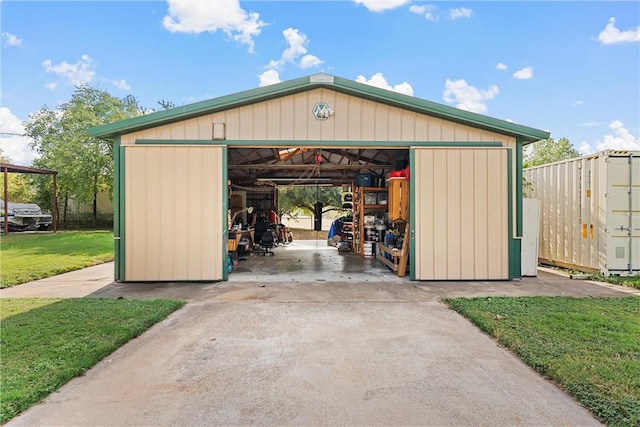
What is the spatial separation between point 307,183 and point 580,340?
40.2 ft

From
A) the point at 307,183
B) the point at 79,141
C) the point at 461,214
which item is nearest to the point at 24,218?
the point at 79,141

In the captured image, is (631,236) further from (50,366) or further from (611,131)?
(611,131)

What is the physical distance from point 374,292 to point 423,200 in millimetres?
2049

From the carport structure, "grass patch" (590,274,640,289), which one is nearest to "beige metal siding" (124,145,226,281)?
the carport structure

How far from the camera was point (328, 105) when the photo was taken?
6.53m

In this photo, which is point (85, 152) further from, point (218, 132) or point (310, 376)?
point (310, 376)

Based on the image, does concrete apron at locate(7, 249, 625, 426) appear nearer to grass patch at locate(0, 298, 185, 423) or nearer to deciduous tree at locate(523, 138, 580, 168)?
grass patch at locate(0, 298, 185, 423)

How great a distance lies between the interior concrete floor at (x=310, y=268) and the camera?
22.7 ft

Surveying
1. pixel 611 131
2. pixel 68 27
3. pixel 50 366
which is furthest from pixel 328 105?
pixel 611 131

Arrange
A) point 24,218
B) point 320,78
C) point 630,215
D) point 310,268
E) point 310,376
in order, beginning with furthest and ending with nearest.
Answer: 1. point 24,218
2. point 310,268
3. point 630,215
4. point 320,78
5. point 310,376

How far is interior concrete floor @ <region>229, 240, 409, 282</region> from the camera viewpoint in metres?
6.92

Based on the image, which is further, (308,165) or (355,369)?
(308,165)

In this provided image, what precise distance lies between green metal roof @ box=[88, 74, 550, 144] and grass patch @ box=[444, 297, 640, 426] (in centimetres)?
321

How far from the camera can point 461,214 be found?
662cm
